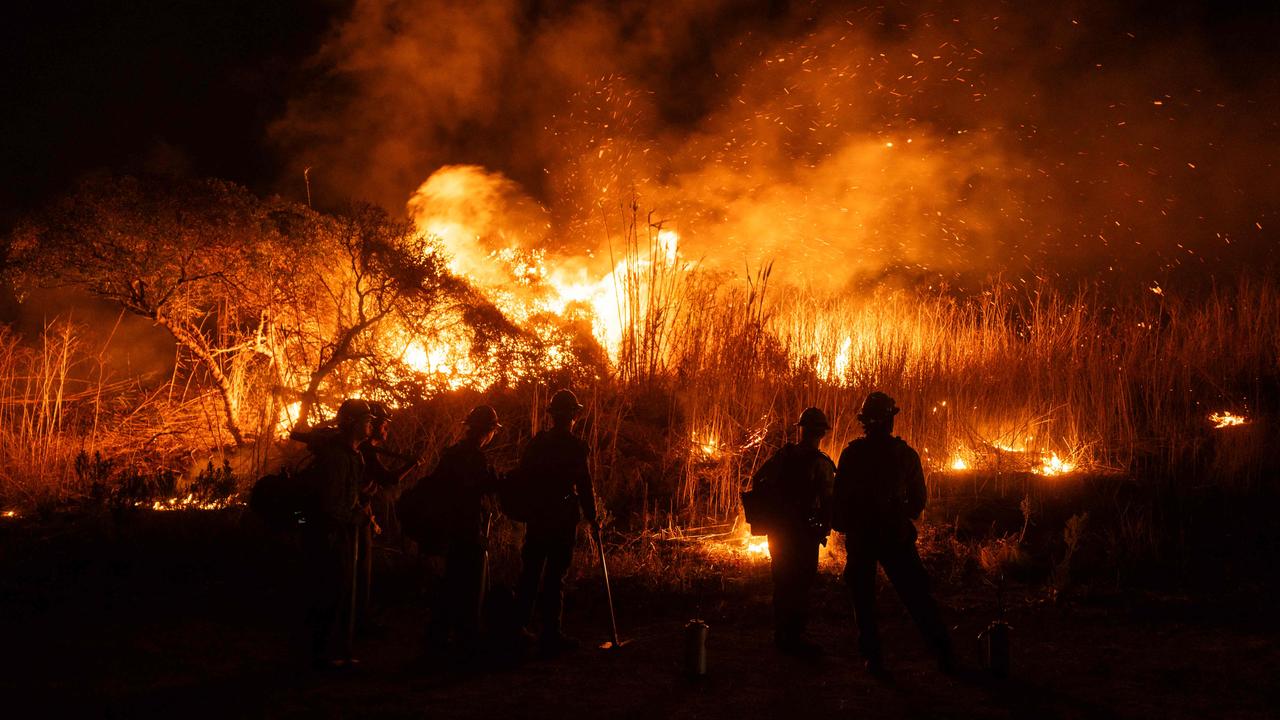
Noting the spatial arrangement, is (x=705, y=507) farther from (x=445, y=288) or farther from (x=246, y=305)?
(x=246, y=305)

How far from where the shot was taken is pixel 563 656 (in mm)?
5738

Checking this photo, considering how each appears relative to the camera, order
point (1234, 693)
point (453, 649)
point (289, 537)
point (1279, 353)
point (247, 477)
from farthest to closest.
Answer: point (1279, 353), point (247, 477), point (289, 537), point (453, 649), point (1234, 693)

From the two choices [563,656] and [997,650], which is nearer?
[997,650]

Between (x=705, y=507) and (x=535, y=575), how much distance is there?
4.47m

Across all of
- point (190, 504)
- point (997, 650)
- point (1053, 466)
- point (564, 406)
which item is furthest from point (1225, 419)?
point (190, 504)

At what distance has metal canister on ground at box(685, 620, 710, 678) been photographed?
519cm

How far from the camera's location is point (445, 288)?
1103 centimetres

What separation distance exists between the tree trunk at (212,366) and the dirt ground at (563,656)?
91.2 inches

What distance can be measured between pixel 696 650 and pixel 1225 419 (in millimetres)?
9640

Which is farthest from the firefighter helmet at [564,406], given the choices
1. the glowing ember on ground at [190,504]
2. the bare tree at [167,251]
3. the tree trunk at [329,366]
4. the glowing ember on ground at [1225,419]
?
the glowing ember on ground at [1225,419]

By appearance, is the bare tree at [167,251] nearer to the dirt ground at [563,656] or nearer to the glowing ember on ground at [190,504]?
the glowing ember on ground at [190,504]

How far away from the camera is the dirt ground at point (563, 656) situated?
4766 mm

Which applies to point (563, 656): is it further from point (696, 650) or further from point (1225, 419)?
point (1225, 419)

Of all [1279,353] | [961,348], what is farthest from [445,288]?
[1279,353]
